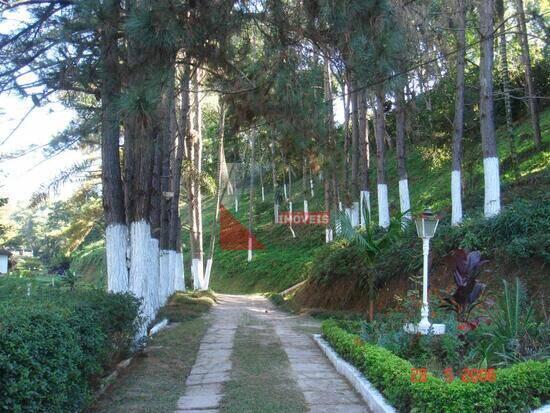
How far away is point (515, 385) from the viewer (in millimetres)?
5254

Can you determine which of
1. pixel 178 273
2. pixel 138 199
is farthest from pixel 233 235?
pixel 138 199

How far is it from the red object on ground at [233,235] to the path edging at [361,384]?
3425 cm

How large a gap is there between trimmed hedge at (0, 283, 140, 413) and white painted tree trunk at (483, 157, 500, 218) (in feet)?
31.4

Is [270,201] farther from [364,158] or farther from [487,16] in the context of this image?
[487,16]

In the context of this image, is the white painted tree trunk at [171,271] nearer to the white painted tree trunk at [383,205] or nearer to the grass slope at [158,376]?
the grass slope at [158,376]

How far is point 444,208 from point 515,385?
18.7 meters

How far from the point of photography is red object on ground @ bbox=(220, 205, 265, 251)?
45.4 m

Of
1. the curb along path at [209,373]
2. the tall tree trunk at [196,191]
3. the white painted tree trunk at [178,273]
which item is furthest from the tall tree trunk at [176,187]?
the curb along path at [209,373]

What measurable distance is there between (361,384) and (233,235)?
4314 centimetres

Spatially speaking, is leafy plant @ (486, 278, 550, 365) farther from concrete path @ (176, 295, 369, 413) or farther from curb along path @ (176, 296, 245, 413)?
curb along path @ (176, 296, 245, 413)

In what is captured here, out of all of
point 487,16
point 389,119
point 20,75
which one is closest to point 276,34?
point 20,75

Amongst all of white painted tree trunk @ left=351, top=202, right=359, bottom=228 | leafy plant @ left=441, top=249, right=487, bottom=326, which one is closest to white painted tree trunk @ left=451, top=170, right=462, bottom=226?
white painted tree trunk @ left=351, top=202, right=359, bottom=228

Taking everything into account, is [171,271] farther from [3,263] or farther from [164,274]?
[3,263]

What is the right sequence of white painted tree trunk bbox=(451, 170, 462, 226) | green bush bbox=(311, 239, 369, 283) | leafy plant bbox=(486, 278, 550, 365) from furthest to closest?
green bush bbox=(311, 239, 369, 283) → white painted tree trunk bbox=(451, 170, 462, 226) → leafy plant bbox=(486, 278, 550, 365)
